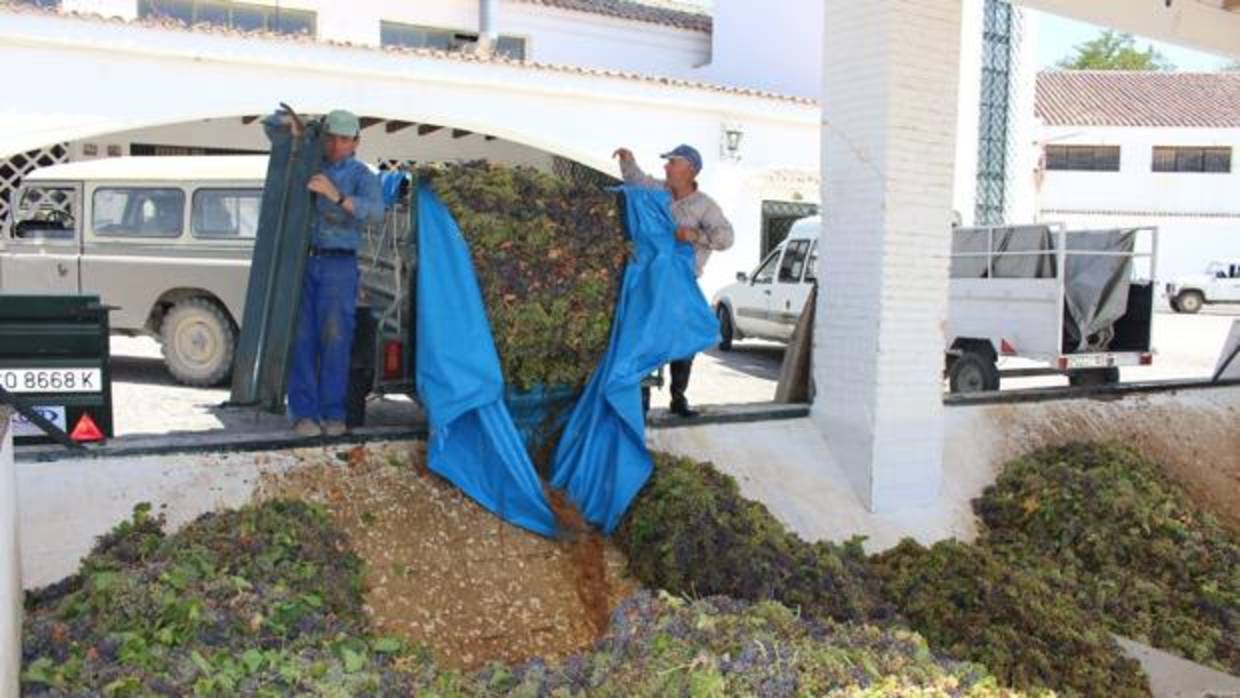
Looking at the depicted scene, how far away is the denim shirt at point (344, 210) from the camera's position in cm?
587

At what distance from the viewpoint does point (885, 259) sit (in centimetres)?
681

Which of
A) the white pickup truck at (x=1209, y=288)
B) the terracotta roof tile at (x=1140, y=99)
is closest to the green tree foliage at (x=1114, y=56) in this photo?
the terracotta roof tile at (x=1140, y=99)

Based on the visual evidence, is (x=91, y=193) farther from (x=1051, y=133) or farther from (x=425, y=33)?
(x=1051, y=133)

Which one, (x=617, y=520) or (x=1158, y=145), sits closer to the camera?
(x=617, y=520)

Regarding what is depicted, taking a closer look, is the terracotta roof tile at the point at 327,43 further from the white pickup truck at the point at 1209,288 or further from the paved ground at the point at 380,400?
the white pickup truck at the point at 1209,288

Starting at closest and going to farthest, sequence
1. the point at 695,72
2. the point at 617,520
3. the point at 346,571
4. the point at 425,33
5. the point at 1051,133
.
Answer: the point at 346,571 < the point at 617,520 < the point at 425,33 < the point at 695,72 < the point at 1051,133

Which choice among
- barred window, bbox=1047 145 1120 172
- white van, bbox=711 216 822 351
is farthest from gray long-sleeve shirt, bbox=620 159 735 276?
barred window, bbox=1047 145 1120 172

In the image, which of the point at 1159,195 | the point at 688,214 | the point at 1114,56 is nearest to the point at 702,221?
the point at 688,214

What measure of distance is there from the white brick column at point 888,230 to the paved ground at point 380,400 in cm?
194

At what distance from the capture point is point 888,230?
6.81 metres

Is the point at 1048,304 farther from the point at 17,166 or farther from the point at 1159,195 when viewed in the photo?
the point at 1159,195

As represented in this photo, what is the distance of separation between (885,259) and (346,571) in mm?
3810

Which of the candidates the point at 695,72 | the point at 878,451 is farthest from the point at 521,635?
the point at 695,72

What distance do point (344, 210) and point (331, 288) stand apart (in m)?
0.43
